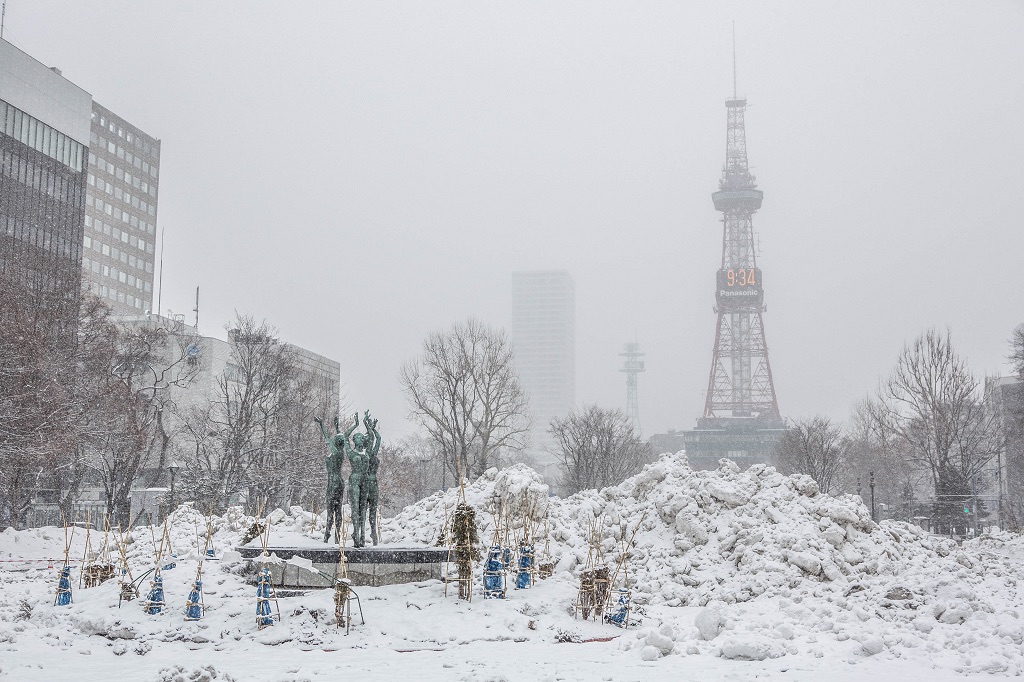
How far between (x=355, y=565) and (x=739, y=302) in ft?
395

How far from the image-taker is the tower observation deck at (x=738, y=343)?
358 ft

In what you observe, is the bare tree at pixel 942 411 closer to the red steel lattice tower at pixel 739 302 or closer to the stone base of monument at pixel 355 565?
the stone base of monument at pixel 355 565

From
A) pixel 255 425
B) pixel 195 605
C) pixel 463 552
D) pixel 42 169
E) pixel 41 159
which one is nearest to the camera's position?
pixel 195 605

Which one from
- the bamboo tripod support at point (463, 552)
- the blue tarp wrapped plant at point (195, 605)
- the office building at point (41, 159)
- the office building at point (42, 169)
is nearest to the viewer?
the blue tarp wrapped plant at point (195, 605)

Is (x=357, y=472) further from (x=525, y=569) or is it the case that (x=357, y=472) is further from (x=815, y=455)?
(x=815, y=455)

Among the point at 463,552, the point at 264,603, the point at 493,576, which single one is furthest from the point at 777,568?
the point at 264,603

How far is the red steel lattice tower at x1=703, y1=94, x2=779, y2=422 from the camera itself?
404ft

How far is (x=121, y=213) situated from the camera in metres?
91.6

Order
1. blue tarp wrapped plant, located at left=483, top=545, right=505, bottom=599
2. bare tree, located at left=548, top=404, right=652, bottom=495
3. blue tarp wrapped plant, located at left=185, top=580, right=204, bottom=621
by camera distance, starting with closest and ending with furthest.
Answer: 1. blue tarp wrapped plant, located at left=185, top=580, right=204, bottom=621
2. blue tarp wrapped plant, located at left=483, top=545, right=505, bottom=599
3. bare tree, located at left=548, top=404, right=652, bottom=495

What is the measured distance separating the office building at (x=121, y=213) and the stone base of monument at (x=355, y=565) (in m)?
78.6

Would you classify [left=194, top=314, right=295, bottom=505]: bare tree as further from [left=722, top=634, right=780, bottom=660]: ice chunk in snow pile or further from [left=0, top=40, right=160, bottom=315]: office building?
[left=722, top=634, right=780, bottom=660]: ice chunk in snow pile

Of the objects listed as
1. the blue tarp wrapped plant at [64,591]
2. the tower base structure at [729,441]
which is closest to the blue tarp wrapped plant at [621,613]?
the blue tarp wrapped plant at [64,591]

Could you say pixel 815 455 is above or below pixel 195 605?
above

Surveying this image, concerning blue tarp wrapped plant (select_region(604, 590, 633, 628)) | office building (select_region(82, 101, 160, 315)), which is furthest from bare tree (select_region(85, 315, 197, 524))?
office building (select_region(82, 101, 160, 315))
